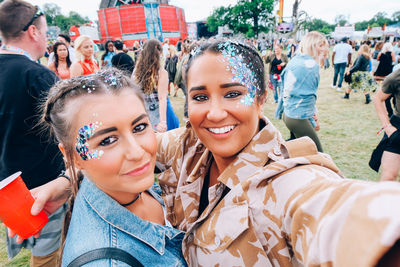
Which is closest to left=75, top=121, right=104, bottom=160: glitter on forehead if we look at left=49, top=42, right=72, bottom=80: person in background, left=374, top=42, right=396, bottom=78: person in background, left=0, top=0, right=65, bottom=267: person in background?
left=0, top=0, right=65, bottom=267: person in background

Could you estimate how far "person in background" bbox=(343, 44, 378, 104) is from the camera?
7.21 metres

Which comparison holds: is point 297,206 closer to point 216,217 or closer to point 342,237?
point 342,237

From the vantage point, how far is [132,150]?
1040 mm

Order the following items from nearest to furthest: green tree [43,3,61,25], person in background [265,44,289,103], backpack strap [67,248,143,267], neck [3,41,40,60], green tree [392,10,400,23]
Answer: backpack strap [67,248,143,267] < neck [3,41,40,60] < person in background [265,44,289,103] < green tree [43,3,61,25] < green tree [392,10,400,23]

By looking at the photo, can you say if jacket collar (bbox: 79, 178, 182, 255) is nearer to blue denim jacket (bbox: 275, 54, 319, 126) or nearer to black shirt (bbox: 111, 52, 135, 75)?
blue denim jacket (bbox: 275, 54, 319, 126)

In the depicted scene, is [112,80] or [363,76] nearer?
[112,80]

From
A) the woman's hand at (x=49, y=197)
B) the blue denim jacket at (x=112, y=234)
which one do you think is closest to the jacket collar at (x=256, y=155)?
the blue denim jacket at (x=112, y=234)

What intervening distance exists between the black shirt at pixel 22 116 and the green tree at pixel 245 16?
160 feet

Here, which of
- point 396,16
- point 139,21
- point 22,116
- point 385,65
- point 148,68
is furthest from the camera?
point 396,16

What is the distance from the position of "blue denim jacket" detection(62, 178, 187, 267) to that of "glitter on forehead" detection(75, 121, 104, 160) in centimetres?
16

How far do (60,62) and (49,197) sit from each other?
15.3ft

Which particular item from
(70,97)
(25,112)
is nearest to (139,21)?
(25,112)

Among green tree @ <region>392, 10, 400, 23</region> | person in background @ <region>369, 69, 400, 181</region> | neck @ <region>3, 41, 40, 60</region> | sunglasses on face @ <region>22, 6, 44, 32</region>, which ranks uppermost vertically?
green tree @ <region>392, 10, 400, 23</region>

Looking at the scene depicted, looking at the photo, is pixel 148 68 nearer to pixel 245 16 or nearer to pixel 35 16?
pixel 35 16
